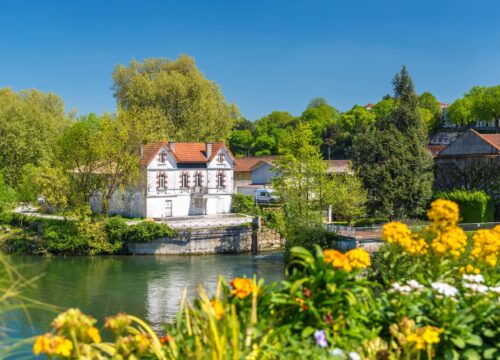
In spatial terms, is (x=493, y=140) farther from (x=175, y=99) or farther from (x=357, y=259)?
(x=357, y=259)

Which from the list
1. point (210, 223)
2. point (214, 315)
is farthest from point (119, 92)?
point (214, 315)

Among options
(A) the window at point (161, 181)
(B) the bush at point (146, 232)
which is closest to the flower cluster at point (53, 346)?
(B) the bush at point (146, 232)

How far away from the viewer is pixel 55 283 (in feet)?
94.1

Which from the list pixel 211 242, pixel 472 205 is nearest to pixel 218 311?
pixel 472 205

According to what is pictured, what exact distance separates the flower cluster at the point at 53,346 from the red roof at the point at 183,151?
39.1 meters

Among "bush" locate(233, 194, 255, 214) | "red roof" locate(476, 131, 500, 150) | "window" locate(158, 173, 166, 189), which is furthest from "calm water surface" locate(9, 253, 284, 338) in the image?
"red roof" locate(476, 131, 500, 150)

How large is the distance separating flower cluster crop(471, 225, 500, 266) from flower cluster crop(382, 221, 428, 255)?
0.69 m

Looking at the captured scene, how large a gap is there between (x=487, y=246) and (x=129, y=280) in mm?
24939

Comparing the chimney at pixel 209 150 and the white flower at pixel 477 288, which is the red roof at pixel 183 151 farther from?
the white flower at pixel 477 288

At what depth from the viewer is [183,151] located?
47156 millimetres

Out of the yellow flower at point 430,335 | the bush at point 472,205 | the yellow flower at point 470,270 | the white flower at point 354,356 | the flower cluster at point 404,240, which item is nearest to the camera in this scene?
the white flower at point 354,356

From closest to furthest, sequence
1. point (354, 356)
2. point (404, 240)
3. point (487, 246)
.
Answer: point (354, 356)
point (404, 240)
point (487, 246)

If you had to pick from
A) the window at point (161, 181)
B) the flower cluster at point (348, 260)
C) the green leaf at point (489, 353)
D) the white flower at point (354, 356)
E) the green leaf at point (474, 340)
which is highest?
the window at point (161, 181)

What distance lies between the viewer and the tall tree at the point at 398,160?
3522 centimetres
